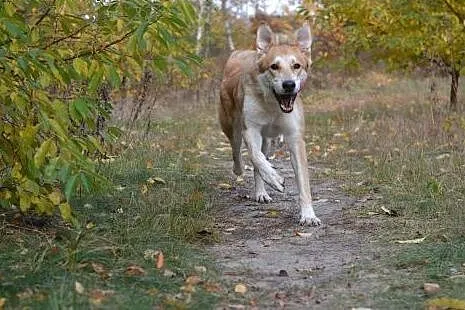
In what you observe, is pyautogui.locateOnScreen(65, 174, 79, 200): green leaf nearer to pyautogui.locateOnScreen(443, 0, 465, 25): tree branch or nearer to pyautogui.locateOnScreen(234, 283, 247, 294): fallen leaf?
pyautogui.locateOnScreen(234, 283, 247, 294): fallen leaf

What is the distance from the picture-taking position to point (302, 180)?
616 cm

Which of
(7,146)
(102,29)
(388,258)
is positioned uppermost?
(102,29)

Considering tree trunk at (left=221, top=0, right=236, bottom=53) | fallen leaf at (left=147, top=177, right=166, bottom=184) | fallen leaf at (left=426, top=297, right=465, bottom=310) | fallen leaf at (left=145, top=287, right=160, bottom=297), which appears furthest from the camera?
tree trunk at (left=221, top=0, right=236, bottom=53)

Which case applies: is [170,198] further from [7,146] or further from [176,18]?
[176,18]

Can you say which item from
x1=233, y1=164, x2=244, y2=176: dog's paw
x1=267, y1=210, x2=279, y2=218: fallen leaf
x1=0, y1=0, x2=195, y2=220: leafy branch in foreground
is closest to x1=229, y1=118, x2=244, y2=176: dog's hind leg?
x1=233, y1=164, x2=244, y2=176: dog's paw

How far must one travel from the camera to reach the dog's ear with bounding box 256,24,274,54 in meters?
6.59

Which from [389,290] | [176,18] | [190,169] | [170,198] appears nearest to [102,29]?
[176,18]

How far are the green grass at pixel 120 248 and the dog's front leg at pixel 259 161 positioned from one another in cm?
56

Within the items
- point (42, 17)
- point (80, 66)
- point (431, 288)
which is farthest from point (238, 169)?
point (431, 288)

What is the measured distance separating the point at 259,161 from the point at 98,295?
9.45 feet

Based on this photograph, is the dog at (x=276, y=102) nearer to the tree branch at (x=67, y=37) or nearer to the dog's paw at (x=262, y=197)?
the dog's paw at (x=262, y=197)

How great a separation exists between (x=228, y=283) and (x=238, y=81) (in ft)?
10.6

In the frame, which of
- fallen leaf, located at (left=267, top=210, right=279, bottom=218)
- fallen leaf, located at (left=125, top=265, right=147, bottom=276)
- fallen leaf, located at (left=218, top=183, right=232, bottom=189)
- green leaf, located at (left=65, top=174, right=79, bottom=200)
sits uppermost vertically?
green leaf, located at (left=65, top=174, right=79, bottom=200)

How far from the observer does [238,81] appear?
7016 mm
